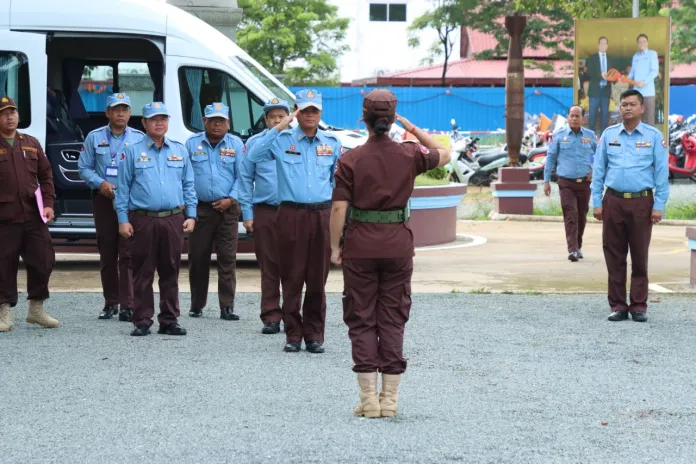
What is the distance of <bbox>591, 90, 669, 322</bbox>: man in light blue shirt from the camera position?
9.95 m

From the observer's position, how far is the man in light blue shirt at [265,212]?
9195 mm

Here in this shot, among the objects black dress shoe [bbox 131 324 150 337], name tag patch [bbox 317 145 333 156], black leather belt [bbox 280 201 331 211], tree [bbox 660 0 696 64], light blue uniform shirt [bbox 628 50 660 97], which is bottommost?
black dress shoe [bbox 131 324 150 337]

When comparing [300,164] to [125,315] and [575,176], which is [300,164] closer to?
[125,315]

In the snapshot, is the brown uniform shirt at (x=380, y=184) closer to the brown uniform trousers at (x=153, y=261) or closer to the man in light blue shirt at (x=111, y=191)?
the brown uniform trousers at (x=153, y=261)

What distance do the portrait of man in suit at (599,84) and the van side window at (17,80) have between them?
9.72 metres

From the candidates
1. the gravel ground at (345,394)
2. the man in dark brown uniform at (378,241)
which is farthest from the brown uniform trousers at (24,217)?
the man in dark brown uniform at (378,241)

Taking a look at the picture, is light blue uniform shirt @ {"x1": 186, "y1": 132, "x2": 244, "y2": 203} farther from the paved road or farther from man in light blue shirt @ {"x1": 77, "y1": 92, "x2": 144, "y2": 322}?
the paved road

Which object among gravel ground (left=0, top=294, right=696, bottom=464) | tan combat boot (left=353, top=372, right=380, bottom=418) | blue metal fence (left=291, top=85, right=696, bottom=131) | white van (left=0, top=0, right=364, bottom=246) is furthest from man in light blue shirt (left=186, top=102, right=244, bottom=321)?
blue metal fence (left=291, top=85, right=696, bottom=131)

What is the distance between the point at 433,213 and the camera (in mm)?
16125

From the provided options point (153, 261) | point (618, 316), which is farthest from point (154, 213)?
point (618, 316)

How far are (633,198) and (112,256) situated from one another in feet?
14.4

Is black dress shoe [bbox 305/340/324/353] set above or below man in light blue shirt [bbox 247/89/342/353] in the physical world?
below

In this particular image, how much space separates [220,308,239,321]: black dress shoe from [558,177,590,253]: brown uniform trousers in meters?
5.48

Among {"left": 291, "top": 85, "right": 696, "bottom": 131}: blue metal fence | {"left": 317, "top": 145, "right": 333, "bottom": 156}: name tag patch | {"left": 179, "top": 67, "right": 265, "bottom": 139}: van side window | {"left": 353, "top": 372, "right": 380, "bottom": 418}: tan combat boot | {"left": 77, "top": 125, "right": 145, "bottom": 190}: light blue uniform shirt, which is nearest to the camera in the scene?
{"left": 353, "top": 372, "right": 380, "bottom": 418}: tan combat boot
